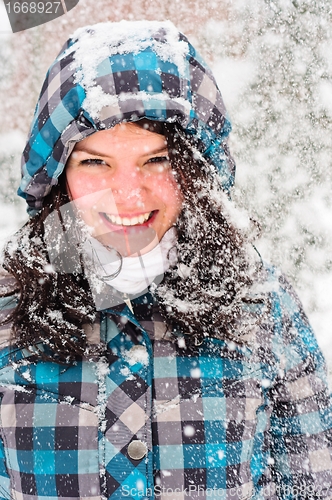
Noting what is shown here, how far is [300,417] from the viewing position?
1.30 m

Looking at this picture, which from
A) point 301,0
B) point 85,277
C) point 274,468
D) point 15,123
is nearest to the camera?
point 85,277

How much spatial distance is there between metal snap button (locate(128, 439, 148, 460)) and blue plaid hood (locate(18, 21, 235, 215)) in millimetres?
708

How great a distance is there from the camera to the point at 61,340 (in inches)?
43.6

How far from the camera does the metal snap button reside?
1037mm

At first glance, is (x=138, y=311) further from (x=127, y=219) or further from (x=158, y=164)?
(x=158, y=164)

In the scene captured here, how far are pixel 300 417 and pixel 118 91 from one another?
108 centimetres

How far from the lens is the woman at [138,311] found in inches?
41.2

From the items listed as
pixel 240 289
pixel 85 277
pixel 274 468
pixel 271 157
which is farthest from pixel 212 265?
pixel 271 157

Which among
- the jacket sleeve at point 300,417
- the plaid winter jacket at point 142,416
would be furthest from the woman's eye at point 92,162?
the jacket sleeve at point 300,417

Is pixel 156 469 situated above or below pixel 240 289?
below

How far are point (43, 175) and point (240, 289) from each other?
659 mm

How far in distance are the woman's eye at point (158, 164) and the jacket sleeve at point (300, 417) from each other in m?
0.56

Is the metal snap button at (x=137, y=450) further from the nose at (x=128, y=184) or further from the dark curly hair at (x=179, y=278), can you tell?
the nose at (x=128, y=184)

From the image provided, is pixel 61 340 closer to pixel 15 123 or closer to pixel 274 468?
pixel 274 468
